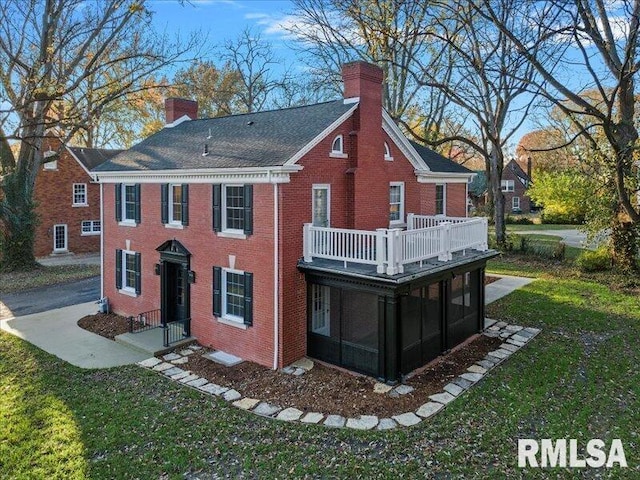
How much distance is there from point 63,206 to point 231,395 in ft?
93.5

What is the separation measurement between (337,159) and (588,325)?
10.2 metres

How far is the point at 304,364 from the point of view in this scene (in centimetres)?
1303

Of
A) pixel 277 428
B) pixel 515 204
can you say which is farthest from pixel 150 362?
pixel 515 204

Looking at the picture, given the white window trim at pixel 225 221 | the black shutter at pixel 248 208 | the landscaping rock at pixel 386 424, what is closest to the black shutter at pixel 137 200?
the white window trim at pixel 225 221

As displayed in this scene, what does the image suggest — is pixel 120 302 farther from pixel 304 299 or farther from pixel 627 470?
pixel 627 470

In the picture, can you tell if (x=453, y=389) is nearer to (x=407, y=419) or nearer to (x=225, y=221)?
(x=407, y=419)

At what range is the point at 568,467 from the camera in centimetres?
828

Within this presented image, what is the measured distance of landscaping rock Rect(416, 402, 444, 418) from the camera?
399 inches

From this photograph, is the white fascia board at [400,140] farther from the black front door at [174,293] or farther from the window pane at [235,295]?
the black front door at [174,293]

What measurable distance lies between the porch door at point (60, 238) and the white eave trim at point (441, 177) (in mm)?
27357

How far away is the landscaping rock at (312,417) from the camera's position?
9.87 meters

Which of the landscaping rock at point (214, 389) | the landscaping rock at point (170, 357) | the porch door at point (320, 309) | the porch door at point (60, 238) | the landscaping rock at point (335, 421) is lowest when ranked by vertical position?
the landscaping rock at point (335, 421)

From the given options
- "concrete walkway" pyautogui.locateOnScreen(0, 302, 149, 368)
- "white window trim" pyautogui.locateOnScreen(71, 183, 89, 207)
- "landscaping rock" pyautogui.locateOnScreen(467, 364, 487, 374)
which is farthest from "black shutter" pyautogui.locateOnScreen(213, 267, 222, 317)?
"white window trim" pyautogui.locateOnScreen(71, 183, 89, 207)

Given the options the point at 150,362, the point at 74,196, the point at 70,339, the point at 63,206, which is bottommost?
the point at 150,362
